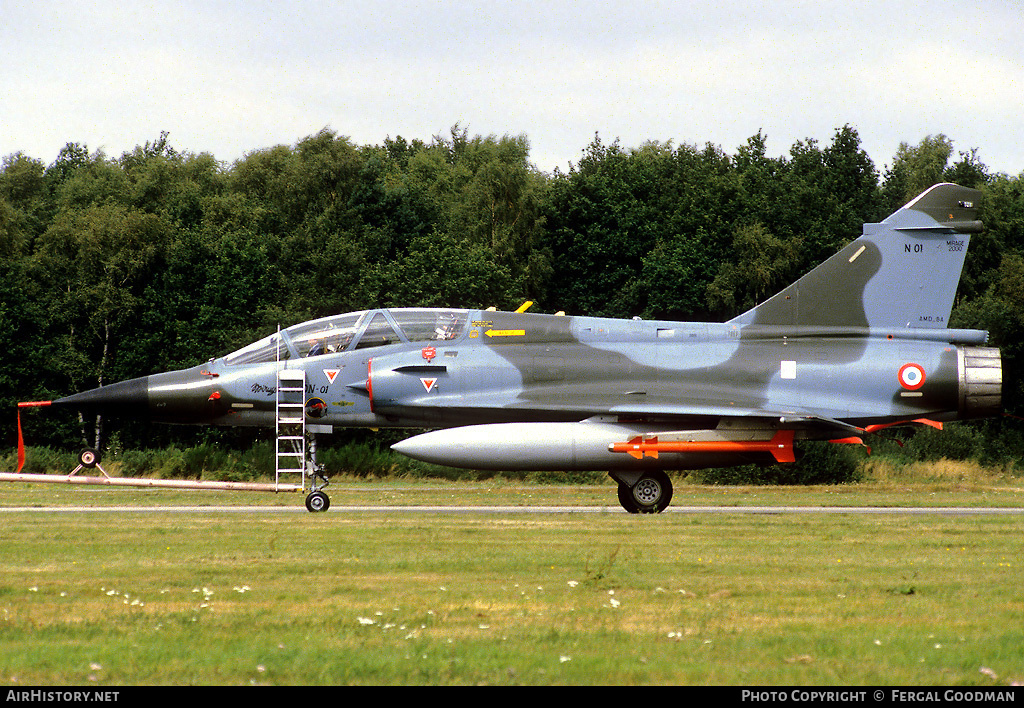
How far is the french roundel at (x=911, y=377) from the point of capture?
17.8 metres

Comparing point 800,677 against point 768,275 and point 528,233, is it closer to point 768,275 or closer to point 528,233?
point 768,275

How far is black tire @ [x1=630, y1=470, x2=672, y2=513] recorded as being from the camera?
1738cm

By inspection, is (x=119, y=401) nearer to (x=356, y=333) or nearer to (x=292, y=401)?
(x=292, y=401)

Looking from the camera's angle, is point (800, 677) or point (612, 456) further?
point (612, 456)

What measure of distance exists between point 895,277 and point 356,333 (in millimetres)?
8539

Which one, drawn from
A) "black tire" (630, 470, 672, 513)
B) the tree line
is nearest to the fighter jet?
"black tire" (630, 470, 672, 513)

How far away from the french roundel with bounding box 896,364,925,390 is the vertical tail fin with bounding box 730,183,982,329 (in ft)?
2.94

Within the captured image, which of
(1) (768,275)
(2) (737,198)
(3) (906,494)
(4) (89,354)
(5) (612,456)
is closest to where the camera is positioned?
(5) (612,456)

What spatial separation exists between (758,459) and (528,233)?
34.1 metres

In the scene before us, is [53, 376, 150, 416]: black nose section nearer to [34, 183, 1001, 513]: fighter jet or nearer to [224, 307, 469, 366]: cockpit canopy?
[34, 183, 1001, 513]: fighter jet

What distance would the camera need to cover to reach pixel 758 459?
56.7 feet

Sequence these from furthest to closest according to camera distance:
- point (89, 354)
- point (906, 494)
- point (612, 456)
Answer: point (89, 354)
point (906, 494)
point (612, 456)

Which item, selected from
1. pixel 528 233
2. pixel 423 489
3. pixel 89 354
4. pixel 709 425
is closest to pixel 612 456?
pixel 709 425

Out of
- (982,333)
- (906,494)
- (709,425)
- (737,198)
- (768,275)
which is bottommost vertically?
(906,494)
